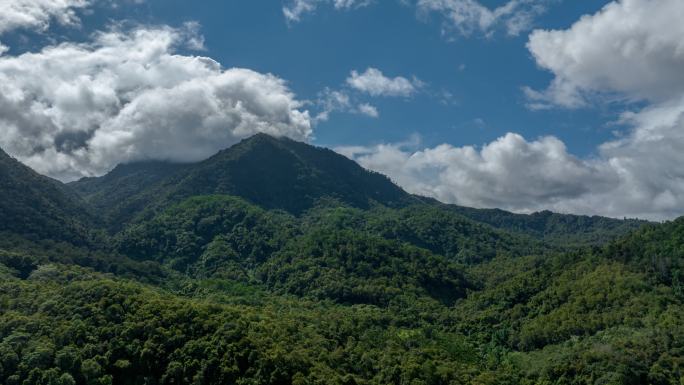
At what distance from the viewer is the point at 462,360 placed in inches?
6339

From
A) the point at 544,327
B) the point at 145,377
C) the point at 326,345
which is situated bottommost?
the point at 145,377

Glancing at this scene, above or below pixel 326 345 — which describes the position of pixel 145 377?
below

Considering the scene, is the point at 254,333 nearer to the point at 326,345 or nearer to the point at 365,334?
the point at 326,345

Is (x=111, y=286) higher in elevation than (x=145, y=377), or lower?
higher

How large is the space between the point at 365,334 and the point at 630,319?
8974 centimetres

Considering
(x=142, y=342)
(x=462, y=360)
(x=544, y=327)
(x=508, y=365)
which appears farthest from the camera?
(x=544, y=327)

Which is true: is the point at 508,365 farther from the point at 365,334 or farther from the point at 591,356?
the point at 365,334

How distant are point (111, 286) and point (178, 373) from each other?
39564 millimetres

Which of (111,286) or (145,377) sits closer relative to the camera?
(145,377)

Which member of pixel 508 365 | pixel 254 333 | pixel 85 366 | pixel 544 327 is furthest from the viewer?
pixel 544 327

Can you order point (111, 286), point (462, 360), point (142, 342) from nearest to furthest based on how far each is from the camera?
point (142, 342) < point (111, 286) < point (462, 360)

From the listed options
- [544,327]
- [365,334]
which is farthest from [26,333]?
[544,327]

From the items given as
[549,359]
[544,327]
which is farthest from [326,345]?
[544,327]

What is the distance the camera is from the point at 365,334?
16275 centimetres
